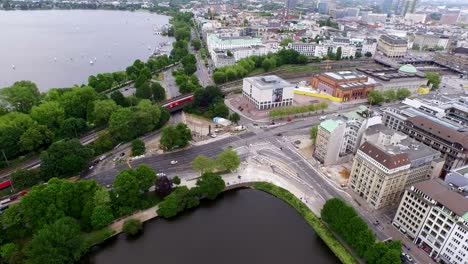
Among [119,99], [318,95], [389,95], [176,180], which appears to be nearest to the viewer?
[176,180]

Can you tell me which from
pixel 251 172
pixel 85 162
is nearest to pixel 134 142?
pixel 85 162

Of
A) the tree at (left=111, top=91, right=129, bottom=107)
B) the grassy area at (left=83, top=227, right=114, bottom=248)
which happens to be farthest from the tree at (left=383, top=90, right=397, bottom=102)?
the grassy area at (left=83, top=227, right=114, bottom=248)

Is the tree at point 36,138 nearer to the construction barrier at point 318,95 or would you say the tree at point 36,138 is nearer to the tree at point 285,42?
the construction barrier at point 318,95

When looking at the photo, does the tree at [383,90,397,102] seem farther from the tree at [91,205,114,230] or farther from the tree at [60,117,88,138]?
the tree at [91,205,114,230]

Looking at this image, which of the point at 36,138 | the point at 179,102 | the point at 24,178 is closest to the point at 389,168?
the point at 179,102

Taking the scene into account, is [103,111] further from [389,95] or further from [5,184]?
[389,95]

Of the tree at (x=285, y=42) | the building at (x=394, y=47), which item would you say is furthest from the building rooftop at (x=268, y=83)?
the building at (x=394, y=47)
